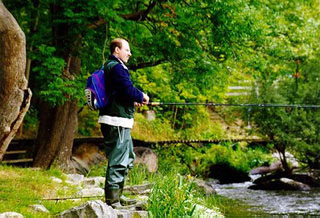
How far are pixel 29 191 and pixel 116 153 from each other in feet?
6.25

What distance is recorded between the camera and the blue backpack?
451 centimetres

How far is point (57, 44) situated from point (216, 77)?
112 inches

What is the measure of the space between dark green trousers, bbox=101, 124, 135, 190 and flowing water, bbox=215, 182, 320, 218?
398 centimetres

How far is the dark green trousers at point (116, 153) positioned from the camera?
452cm

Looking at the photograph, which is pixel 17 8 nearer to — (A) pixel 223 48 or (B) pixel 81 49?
(B) pixel 81 49

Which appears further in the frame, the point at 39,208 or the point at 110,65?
the point at 39,208

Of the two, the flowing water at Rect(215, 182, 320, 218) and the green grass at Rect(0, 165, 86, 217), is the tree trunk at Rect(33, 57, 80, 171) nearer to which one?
the green grass at Rect(0, 165, 86, 217)

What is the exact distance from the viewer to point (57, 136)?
29.1 feet

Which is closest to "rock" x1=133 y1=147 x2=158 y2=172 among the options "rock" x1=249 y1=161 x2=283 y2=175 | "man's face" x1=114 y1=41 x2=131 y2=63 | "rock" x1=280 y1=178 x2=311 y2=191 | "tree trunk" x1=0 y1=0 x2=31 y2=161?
"rock" x1=280 y1=178 x2=311 y2=191

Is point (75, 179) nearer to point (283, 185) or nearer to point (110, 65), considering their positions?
point (110, 65)

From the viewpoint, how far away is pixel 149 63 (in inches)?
352

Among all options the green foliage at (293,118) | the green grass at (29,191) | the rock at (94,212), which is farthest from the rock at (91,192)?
the green foliage at (293,118)

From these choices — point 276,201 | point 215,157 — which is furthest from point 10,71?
point 215,157

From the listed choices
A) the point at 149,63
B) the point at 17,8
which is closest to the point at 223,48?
the point at 149,63
